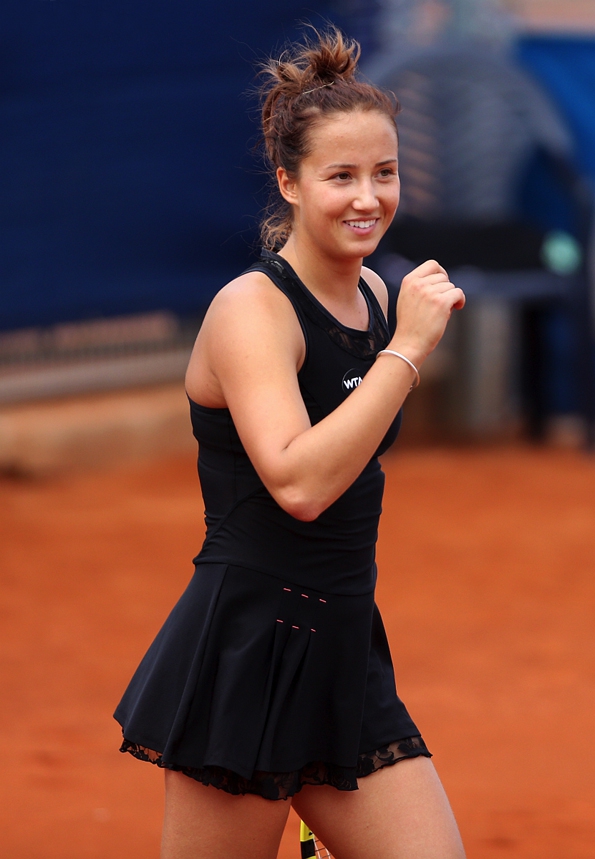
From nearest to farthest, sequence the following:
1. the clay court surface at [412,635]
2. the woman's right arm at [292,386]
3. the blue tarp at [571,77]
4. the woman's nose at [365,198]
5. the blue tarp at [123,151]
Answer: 1. the woman's right arm at [292,386]
2. the woman's nose at [365,198]
3. the clay court surface at [412,635]
4. the blue tarp at [123,151]
5. the blue tarp at [571,77]

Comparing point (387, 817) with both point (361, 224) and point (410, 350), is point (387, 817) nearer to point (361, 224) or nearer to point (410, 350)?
point (410, 350)

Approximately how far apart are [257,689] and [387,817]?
34 centimetres

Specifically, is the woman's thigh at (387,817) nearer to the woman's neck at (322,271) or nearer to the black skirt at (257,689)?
the black skirt at (257,689)

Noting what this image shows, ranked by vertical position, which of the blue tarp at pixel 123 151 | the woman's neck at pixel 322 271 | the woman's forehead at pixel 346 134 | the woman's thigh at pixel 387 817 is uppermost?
the blue tarp at pixel 123 151

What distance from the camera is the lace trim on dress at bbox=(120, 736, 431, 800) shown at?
6.77ft

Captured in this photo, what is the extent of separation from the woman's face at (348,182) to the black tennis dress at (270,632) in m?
0.11

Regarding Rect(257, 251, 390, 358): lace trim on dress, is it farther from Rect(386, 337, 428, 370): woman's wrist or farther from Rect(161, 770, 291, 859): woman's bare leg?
Rect(161, 770, 291, 859): woman's bare leg

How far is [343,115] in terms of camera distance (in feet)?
6.70

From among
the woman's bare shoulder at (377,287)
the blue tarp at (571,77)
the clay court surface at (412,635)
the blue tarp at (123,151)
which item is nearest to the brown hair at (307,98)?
the woman's bare shoulder at (377,287)

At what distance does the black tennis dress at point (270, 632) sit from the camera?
2.06m

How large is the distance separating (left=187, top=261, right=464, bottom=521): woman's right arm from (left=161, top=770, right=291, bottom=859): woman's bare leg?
1.81 feet

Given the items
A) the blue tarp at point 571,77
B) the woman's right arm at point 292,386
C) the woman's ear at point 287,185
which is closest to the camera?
the woman's right arm at point 292,386

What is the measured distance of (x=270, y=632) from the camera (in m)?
2.09

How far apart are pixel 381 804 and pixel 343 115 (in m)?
1.19
